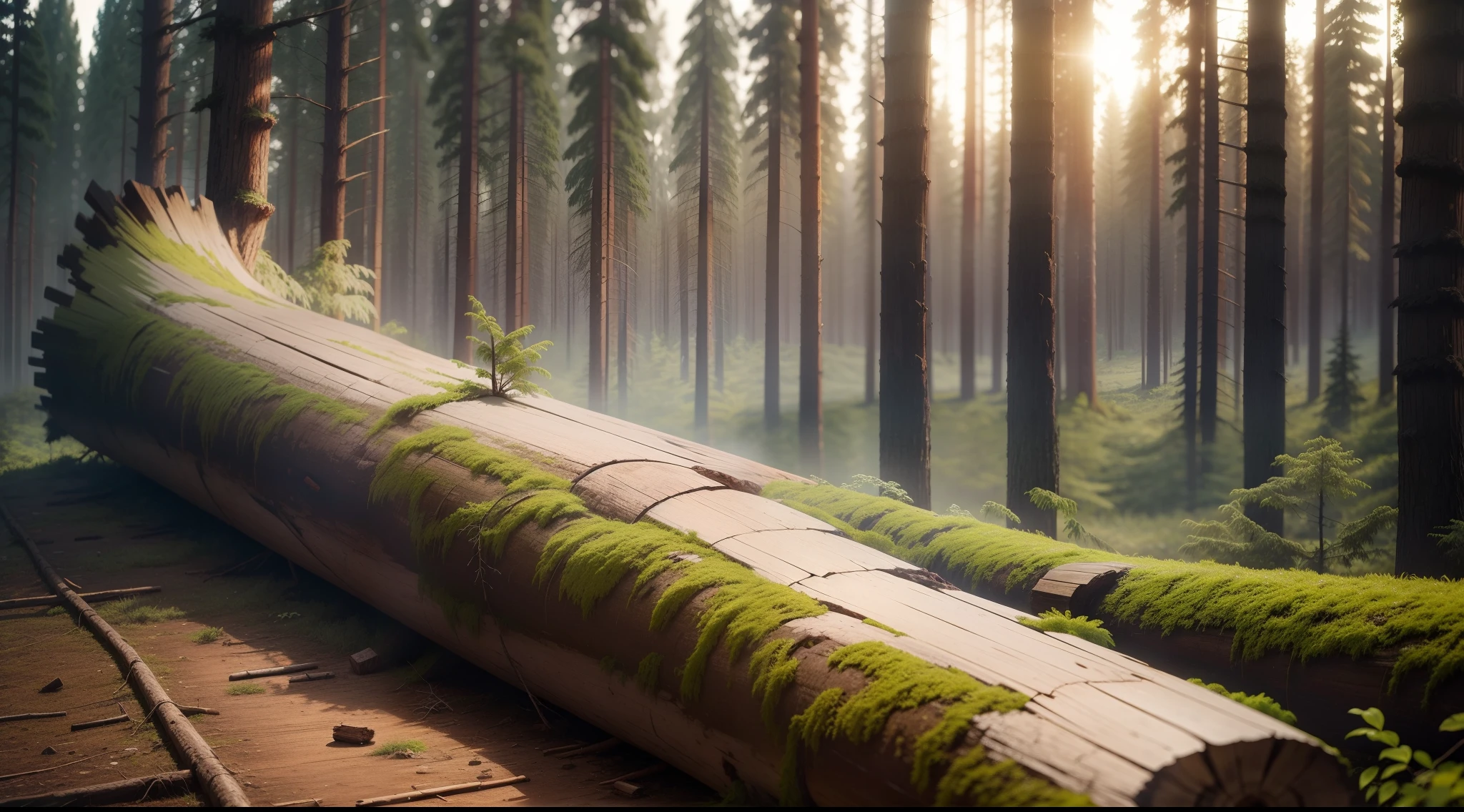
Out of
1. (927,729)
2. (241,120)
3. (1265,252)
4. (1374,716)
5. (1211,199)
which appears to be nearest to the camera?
(927,729)

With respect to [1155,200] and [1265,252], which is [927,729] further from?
[1155,200]

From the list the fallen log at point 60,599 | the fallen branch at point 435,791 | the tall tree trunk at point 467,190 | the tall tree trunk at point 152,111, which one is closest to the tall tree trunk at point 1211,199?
the tall tree trunk at point 467,190

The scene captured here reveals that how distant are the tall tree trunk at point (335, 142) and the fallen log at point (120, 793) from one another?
13313mm

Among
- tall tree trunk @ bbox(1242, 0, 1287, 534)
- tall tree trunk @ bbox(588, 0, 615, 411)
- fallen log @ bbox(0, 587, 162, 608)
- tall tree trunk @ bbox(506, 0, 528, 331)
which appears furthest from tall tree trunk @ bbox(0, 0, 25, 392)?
tall tree trunk @ bbox(1242, 0, 1287, 534)

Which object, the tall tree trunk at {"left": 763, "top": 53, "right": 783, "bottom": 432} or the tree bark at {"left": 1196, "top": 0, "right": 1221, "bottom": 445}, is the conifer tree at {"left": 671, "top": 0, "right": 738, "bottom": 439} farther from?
the tree bark at {"left": 1196, "top": 0, "right": 1221, "bottom": 445}

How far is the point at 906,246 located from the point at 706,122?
18.9 meters

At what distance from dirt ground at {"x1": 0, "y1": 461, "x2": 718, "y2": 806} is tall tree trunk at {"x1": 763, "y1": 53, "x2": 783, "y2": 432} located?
17657mm

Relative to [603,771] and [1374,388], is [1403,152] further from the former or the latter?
[1374,388]

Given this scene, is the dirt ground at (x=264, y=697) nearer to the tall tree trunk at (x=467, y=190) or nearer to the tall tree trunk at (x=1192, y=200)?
the tall tree trunk at (x=467, y=190)

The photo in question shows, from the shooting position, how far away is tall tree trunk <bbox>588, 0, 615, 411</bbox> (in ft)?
74.4

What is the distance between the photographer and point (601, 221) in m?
22.8

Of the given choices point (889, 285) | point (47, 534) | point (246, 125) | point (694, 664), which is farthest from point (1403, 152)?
point (47, 534)

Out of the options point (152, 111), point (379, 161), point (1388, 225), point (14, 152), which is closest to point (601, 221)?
point (152, 111)

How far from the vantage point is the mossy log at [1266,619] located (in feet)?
12.4
